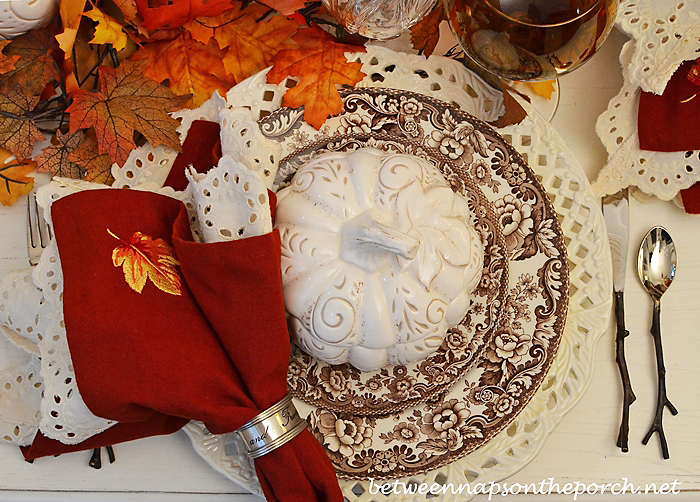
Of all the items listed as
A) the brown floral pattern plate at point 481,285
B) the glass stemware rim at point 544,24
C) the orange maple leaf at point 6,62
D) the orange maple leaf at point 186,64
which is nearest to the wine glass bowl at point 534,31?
the glass stemware rim at point 544,24

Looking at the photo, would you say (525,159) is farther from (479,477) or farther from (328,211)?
(479,477)

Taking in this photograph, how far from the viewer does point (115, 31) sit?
669 mm

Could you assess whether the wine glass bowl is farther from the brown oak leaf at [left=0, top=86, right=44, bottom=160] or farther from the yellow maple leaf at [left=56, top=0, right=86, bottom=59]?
the brown oak leaf at [left=0, top=86, right=44, bottom=160]

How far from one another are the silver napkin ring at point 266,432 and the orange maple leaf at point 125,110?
0.34 metres

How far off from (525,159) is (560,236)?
11cm

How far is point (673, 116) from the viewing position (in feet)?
2.41

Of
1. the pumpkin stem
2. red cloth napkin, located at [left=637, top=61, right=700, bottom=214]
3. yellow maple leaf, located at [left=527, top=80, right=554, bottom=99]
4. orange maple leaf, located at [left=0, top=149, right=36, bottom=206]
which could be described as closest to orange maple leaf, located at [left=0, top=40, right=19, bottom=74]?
orange maple leaf, located at [left=0, top=149, right=36, bottom=206]

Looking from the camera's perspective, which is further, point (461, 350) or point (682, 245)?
point (682, 245)

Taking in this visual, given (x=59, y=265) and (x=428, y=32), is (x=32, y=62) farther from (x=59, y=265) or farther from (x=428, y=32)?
(x=428, y=32)

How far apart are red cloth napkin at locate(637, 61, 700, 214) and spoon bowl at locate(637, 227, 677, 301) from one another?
12 cm

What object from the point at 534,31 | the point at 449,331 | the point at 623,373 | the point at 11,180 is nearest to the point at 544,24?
the point at 534,31

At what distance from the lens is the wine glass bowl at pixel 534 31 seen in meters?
0.55

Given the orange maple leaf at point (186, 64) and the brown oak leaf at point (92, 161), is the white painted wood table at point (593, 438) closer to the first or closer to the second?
the brown oak leaf at point (92, 161)

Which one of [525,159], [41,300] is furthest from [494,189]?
[41,300]
